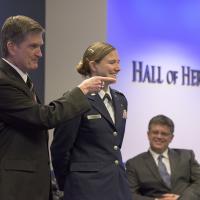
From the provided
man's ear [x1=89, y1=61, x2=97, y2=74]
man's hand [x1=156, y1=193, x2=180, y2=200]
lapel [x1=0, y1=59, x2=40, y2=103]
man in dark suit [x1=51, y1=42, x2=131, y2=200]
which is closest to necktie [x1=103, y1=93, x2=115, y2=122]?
man in dark suit [x1=51, y1=42, x2=131, y2=200]

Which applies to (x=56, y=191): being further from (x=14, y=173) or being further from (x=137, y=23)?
(x=137, y=23)

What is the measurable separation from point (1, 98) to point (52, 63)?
2.39 m

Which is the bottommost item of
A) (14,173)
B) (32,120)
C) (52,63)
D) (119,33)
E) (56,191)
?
(56,191)

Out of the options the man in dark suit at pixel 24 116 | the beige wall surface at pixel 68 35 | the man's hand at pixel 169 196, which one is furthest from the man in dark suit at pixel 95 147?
the beige wall surface at pixel 68 35

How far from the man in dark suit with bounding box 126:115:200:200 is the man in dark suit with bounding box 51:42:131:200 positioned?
971 millimetres

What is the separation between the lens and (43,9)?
14.7ft

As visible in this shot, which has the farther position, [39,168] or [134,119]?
[134,119]

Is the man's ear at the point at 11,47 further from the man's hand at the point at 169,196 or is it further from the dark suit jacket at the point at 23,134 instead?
the man's hand at the point at 169,196

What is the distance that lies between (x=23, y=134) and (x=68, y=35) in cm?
238

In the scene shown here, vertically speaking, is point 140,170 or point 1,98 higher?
point 1,98

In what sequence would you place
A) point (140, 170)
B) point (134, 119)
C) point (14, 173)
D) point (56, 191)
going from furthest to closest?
1. point (134, 119)
2. point (140, 170)
3. point (56, 191)
4. point (14, 173)

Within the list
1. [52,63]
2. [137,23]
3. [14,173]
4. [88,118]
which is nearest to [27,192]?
[14,173]

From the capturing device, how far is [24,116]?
2.07 metres

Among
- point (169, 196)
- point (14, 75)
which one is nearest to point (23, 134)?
point (14, 75)
